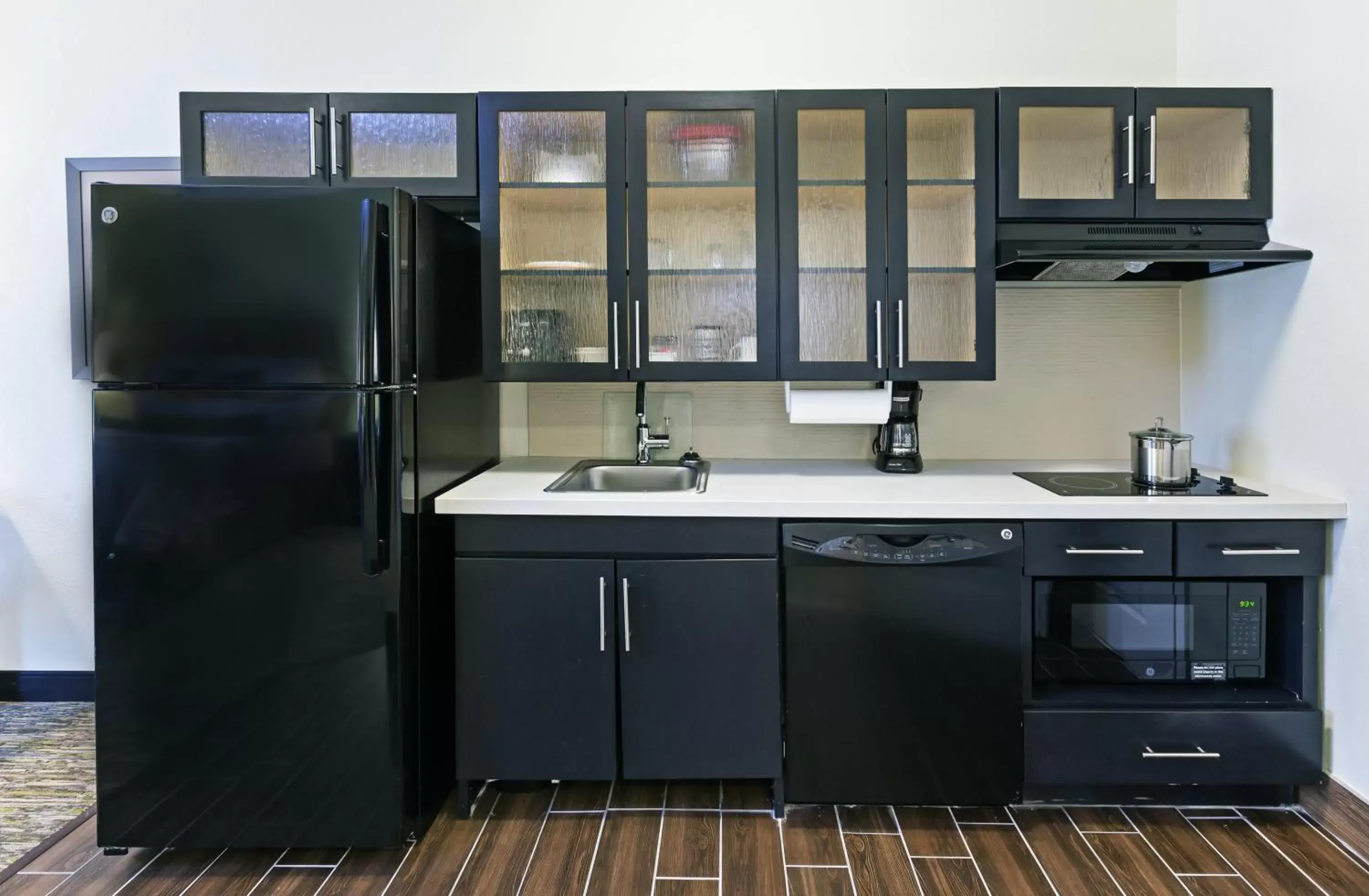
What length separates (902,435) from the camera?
98.6 inches

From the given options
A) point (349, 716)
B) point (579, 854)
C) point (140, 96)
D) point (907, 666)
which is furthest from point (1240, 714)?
point (140, 96)

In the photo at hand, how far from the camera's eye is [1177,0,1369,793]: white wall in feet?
6.28

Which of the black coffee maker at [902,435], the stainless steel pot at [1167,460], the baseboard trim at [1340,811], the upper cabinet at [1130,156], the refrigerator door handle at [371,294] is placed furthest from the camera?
the black coffee maker at [902,435]

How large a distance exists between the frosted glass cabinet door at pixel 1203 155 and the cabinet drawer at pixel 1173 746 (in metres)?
1.39

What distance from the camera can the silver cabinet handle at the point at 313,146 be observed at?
2.27m

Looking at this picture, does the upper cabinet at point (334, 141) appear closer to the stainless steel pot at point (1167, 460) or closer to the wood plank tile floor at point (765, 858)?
the wood plank tile floor at point (765, 858)

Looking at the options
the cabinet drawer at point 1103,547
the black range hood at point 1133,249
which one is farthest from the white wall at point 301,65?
the cabinet drawer at point 1103,547

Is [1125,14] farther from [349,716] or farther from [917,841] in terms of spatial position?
[349,716]

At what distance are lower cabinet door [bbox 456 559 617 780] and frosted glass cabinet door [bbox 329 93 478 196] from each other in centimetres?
116

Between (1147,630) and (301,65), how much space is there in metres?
3.24

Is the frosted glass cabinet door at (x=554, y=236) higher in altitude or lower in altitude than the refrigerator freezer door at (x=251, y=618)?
higher

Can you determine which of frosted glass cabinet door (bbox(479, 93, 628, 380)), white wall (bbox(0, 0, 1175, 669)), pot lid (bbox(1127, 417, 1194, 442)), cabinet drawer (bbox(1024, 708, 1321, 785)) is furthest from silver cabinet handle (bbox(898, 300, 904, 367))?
cabinet drawer (bbox(1024, 708, 1321, 785))

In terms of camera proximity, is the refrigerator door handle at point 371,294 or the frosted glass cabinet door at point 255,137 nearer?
the refrigerator door handle at point 371,294

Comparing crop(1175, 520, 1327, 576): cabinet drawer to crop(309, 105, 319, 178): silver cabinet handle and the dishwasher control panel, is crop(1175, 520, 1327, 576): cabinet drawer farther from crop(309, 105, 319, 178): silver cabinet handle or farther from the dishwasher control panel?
crop(309, 105, 319, 178): silver cabinet handle
